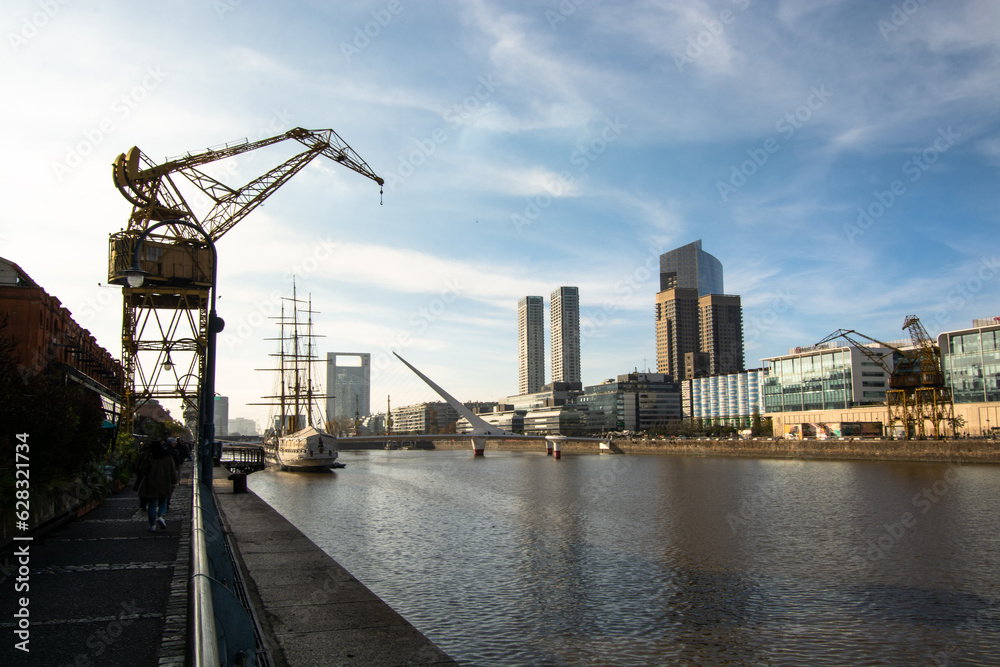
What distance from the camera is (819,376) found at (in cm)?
11138

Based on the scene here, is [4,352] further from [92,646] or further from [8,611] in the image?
[92,646]

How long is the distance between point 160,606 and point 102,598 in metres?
0.91

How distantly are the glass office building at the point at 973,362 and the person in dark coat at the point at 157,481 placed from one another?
3663 inches

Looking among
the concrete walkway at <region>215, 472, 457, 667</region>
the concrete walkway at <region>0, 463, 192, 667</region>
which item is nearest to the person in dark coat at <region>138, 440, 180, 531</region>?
the concrete walkway at <region>0, 463, 192, 667</region>

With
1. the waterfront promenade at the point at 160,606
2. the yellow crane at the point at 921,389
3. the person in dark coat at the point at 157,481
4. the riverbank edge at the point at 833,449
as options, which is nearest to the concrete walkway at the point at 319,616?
the waterfront promenade at the point at 160,606

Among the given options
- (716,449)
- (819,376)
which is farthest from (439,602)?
(819,376)

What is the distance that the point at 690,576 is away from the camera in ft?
53.4

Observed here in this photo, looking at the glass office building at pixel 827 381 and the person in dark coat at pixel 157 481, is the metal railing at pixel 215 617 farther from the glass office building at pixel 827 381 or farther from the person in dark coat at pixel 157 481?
the glass office building at pixel 827 381

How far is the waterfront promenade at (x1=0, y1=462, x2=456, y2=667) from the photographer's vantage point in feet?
22.2

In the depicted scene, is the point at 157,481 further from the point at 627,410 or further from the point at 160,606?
the point at 627,410

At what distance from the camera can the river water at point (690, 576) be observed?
1134 cm

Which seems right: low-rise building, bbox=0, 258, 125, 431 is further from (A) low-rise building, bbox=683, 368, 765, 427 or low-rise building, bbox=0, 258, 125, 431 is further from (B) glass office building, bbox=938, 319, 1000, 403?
(A) low-rise building, bbox=683, 368, 765, 427

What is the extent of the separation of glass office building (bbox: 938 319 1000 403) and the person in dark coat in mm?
93042

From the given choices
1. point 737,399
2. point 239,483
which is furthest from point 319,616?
point 737,399
